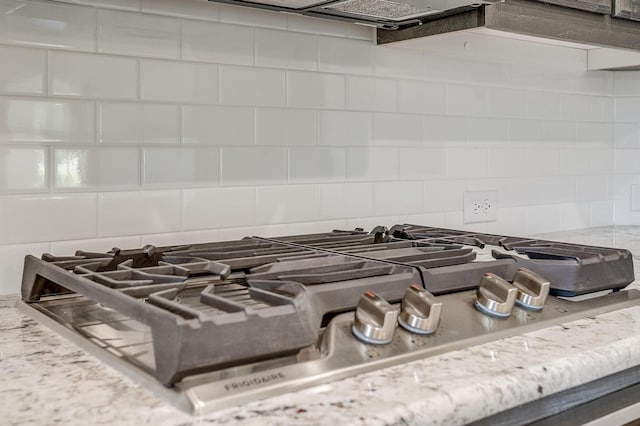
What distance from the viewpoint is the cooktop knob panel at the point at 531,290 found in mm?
966

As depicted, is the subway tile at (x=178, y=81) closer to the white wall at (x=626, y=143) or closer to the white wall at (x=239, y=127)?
the white wall at (x=239, y=127)

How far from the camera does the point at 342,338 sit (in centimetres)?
80

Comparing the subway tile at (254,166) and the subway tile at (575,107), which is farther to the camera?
the subway tile at (575,107)

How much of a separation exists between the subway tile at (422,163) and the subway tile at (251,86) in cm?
37

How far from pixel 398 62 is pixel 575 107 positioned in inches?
28.8

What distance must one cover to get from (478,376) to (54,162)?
803 mm

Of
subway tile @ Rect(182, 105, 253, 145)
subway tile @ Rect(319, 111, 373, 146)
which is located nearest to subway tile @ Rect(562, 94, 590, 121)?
subway tile @ Rect(319, 111, 373, 146)

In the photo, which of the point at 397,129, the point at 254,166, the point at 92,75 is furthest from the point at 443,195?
the point at 92,75

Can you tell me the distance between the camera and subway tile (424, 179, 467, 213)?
1741mm

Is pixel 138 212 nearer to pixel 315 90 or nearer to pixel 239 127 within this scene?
pixel 239 127

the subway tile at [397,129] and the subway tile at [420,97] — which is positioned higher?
the subway tile at [420,97]

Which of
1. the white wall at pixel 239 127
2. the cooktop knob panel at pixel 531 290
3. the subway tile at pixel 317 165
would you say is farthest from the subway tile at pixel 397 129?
the cooktop knob panel at pixel 531 290

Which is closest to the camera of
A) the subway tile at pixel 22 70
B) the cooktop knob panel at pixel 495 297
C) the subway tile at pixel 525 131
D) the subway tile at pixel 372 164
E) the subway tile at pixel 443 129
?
the cooktop knob panel at pixel 495 297

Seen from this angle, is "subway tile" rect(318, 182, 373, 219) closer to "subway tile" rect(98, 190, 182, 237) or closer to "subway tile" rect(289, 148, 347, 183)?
"subway tile" rect(289, 148, 347, 183)
